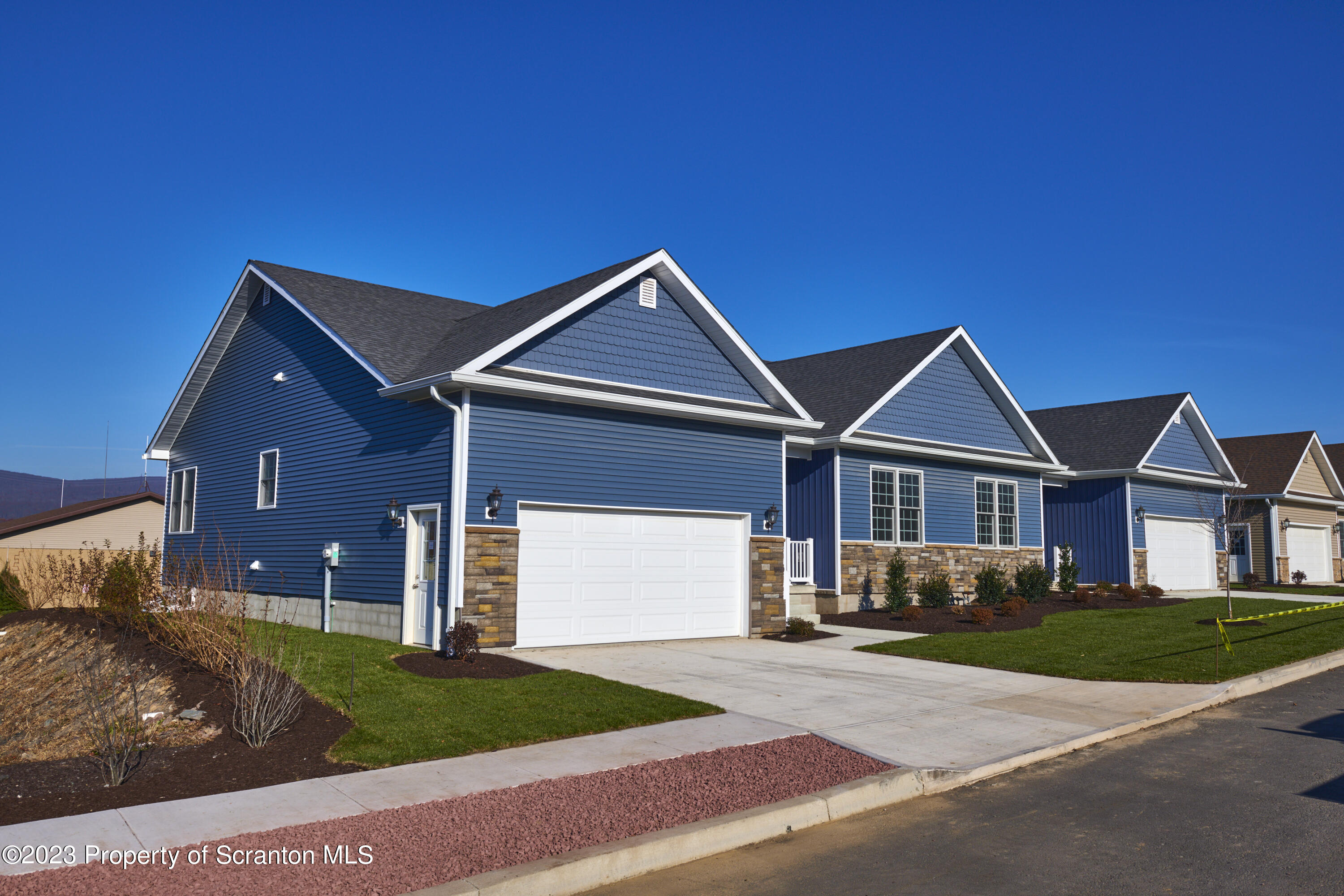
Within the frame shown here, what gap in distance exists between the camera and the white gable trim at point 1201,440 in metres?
29.5

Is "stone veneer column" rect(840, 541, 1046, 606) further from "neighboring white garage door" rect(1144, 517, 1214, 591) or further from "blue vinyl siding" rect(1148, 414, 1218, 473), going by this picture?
"blue vinyl siding" rect(1148, 414, 1218, 473)

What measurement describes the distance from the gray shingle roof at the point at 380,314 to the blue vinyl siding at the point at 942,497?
9098 mm

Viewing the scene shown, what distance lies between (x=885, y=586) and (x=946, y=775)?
14.6 metres

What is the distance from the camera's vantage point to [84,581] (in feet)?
60.7

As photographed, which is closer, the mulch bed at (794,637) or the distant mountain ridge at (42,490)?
the mulch bed at (794,637)

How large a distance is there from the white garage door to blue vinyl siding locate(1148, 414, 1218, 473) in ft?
23.0

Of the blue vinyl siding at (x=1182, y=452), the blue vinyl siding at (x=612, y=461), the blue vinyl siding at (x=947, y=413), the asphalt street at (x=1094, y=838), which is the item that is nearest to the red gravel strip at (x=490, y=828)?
the asphalt street at (x=1094, y=838)

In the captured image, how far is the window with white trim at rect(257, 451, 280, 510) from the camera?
62.9 ft

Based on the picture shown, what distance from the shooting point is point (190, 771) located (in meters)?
7.70

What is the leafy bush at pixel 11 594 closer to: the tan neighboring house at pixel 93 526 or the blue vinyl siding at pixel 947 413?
the tan neighboring house at pixel 93 526

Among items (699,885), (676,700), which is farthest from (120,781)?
(676,700)

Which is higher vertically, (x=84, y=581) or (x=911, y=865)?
(x=84, y=581)

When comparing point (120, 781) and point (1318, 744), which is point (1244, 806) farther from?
point (120, 781)

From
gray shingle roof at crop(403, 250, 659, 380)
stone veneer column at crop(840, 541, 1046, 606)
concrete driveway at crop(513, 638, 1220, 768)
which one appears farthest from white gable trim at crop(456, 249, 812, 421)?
stone veneer column at crop(840, 541, 1046, 606)
